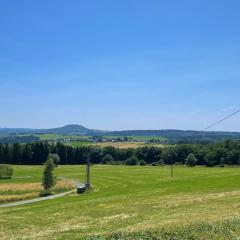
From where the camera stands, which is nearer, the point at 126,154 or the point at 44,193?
the point at 44,193

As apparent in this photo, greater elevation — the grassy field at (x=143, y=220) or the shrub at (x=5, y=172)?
the grassy field at (x=143, y=220)

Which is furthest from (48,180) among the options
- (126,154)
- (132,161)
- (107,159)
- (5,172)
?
(126,154)

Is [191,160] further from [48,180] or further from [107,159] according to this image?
[48,180]

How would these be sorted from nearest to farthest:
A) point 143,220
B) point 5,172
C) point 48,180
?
point 143,220, point 48,180, point 5,172

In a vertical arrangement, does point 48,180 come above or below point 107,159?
below

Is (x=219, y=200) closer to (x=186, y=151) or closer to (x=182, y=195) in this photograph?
(x=182, y=195)

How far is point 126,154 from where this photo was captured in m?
196

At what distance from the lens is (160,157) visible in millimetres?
183125

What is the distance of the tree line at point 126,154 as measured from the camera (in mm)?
158375

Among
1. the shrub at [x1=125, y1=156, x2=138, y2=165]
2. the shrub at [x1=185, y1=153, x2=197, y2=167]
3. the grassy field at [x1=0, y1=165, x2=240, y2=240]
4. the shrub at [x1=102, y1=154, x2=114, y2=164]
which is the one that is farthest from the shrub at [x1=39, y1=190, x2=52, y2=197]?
the shrub at [x1=102, y1=154, x2=114, y2=164]

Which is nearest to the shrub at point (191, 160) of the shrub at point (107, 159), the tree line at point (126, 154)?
the tree line at point (126, 154)

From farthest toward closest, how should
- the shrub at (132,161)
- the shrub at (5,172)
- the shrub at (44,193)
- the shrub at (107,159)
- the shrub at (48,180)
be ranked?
the shrub at (107,159) < the shrub at (132,161) < the shrub at (5,172) < the shrub at (48,180) < the shrub at (44,193)

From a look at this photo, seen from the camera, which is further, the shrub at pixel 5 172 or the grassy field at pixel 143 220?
the shrub at pixel 5 172

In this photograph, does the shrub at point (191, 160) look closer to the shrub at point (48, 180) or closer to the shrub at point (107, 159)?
the shrub at point (107, 159)
